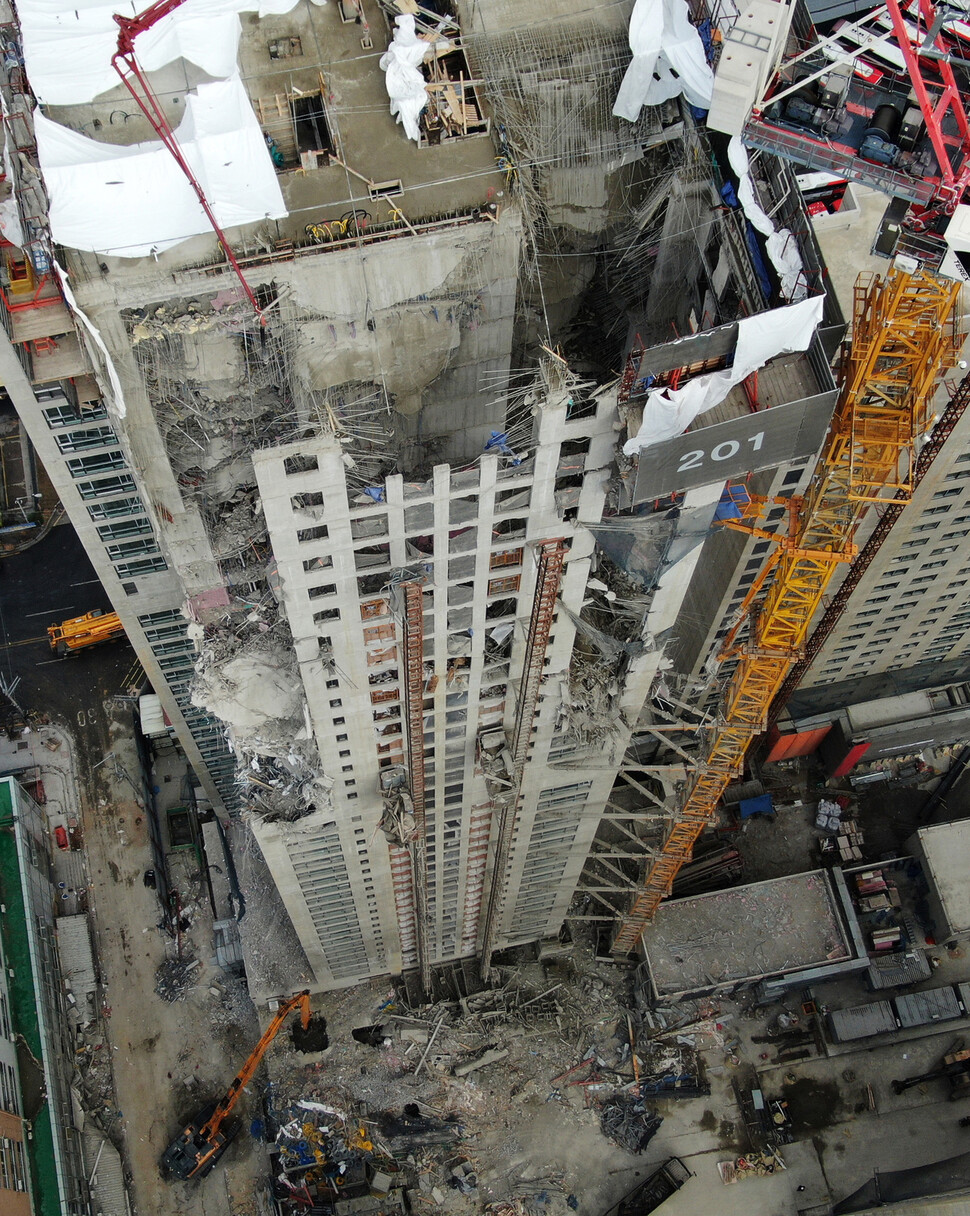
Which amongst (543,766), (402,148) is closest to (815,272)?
(402,148)

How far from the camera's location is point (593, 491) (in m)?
50.5

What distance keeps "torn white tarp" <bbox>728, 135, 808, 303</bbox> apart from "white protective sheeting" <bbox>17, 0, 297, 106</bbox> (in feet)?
66.9

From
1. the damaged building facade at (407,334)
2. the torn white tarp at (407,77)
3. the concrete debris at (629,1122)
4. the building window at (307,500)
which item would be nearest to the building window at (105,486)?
the damaged building facade at (407,334)

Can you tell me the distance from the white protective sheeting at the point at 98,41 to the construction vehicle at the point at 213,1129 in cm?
7473

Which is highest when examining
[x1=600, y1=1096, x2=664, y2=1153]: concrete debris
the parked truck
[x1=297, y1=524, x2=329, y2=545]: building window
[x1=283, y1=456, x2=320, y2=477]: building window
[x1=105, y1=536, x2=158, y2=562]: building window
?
[x1=105, y1=536, x2=158, y2=562]: building window

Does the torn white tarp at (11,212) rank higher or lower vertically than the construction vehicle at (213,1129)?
higher

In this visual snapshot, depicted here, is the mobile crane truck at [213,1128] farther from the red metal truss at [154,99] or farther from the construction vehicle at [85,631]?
the red metal truss at [154,99]

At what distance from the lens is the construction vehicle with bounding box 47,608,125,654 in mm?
116625

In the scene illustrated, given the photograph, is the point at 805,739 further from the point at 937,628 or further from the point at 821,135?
the point at 821,135

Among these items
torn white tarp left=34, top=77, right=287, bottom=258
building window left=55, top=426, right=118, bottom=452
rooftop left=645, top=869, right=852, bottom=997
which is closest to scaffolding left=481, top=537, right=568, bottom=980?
torn white tarp left=34, top=77, right=287, bottom=258

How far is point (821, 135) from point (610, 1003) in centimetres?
Answer: 7612

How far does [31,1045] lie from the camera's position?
311 feet

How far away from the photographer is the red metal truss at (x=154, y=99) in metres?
44.4

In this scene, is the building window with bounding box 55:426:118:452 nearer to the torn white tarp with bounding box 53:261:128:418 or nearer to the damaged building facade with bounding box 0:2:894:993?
the damaged building facade with bounding box 0:2:894:993
